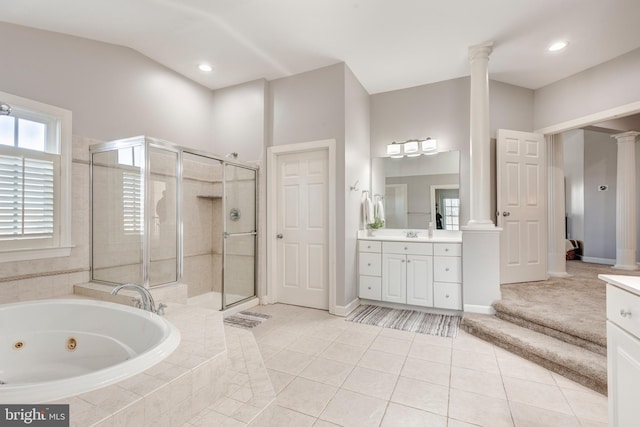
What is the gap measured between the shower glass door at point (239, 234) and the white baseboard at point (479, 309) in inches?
100

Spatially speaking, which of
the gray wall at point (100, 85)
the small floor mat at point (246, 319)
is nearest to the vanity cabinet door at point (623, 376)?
the small floor mat at point (246, 319)

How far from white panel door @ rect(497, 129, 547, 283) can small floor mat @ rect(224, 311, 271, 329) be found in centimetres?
307

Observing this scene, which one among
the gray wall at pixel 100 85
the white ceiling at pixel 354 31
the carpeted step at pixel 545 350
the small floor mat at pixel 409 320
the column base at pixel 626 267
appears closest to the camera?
the carpeted step at pixel 545 350

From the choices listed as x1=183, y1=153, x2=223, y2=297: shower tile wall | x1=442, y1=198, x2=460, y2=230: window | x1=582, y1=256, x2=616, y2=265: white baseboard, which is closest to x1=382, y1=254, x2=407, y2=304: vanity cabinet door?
x1=442, y1=198, x2=460, y2=230: window

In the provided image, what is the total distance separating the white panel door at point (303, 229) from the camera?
11.7 feet

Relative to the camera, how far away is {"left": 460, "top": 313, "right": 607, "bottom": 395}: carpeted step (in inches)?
75.9

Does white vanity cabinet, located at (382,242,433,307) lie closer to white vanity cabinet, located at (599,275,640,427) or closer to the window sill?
white vanity cabinet, located at (599,275,640,427)

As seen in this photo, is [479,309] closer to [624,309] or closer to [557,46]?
[624,309]

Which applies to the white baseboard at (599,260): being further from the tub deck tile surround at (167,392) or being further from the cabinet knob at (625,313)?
the tub deck tile surround at (167,392)

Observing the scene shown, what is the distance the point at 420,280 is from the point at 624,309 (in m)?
2.25

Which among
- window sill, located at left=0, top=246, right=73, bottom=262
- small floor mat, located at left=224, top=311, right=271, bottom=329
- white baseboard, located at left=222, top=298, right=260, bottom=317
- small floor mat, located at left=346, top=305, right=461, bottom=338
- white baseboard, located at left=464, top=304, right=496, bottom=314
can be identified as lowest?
small floor mat, located at left=346, top=305, right=461, bottom=338

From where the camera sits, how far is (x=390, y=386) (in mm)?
1958

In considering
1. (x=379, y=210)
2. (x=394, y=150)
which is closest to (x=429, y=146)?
(x=394, y=150)

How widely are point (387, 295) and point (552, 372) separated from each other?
1677 millimetres
